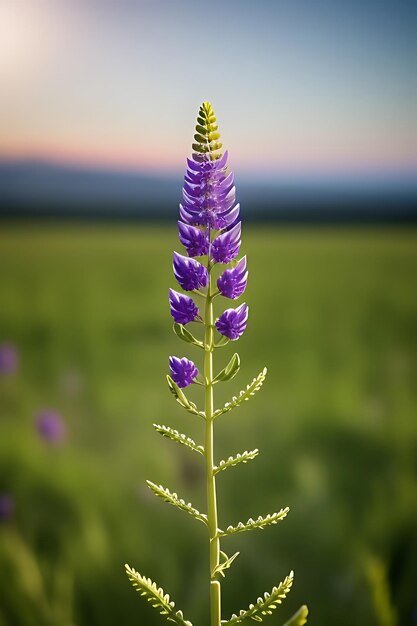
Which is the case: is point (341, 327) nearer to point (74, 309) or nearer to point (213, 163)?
point (74, 309)

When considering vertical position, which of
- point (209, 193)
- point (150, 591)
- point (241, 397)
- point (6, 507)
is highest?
point (209, 193)

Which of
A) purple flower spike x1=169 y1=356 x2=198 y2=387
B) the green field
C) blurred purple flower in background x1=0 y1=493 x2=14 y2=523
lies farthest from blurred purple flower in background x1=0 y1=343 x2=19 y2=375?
purple flower spike x1=169 y1=356 x2=198 y2=387

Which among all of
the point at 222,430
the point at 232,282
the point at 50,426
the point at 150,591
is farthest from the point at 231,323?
the point at 50,426

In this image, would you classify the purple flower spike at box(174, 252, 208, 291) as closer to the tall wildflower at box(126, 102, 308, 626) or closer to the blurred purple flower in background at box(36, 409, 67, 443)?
the tall wildflower at box(126, 102, 308, 626)

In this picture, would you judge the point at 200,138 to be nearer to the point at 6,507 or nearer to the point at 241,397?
the point at 241,397

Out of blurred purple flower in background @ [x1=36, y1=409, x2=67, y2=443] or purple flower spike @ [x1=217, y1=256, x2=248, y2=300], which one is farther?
blurred purple flower in background @ [x1=36, y1=409, x2=67, y2=443]

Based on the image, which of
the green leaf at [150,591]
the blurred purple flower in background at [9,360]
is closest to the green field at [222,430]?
the blurred purple flower in background at [9,360]
